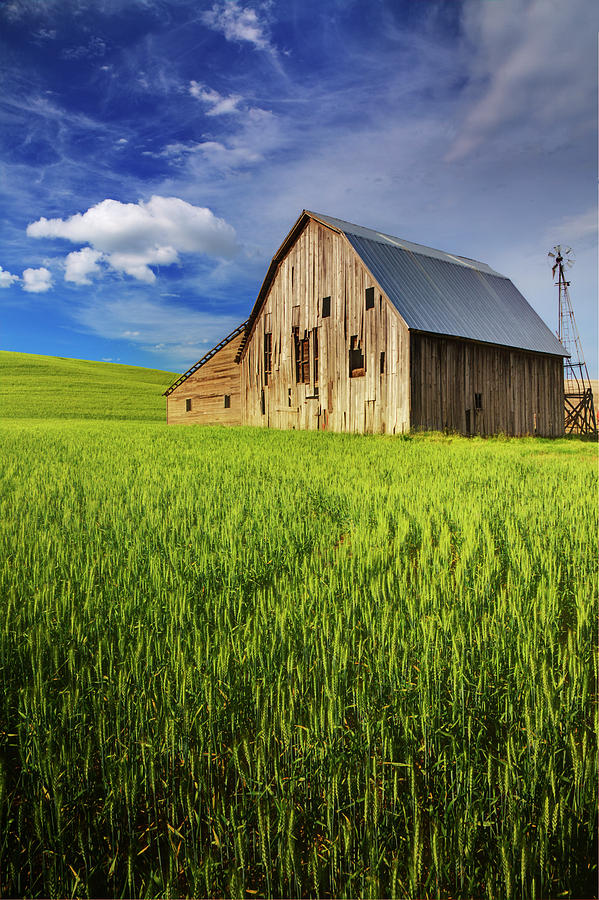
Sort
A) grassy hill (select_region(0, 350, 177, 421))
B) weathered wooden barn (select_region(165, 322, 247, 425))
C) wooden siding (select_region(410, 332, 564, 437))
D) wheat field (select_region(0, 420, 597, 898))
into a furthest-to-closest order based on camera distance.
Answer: grassy hill (select_region(0, 350, 177, 421)) < weathered wooden barn (select_region(165, 322, 247, 425)) < wooden siding (select_region(410, 332, 564, 437)) < wheat field (select_region(0, 420, 597, 898))

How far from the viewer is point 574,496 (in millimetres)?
7578

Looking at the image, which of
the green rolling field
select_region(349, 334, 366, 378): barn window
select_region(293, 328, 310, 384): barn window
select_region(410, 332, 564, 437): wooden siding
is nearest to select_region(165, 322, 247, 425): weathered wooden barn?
select_region(293, 328, 310, 384): barn window

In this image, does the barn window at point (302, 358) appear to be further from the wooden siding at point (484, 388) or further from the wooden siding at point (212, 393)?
the wooden siding at point (212, 393)

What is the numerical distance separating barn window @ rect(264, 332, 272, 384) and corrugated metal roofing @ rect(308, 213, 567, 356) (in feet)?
19.8

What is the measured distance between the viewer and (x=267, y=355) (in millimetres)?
25578

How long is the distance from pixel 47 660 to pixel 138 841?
4.35ft

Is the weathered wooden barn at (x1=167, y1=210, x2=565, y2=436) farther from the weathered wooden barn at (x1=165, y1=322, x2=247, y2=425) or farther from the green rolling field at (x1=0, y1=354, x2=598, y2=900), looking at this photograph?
the green rolling field at (x1=0, y1=354, x2=598, y2=900)

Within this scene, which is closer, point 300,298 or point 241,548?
point 241,548

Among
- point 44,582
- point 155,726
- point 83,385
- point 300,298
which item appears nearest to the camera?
point 155,726

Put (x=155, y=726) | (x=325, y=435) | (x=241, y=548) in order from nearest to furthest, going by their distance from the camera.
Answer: (x=155, y=726), (x=241, y=548), (x=325, y=435)

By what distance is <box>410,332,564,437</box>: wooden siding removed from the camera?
66.7 ft

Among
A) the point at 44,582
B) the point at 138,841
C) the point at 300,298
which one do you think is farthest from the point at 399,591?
the point at 300,298

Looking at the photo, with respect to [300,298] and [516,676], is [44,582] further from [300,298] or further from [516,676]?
[300,298]

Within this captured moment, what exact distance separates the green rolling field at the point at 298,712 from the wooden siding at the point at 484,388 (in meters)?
15.3
